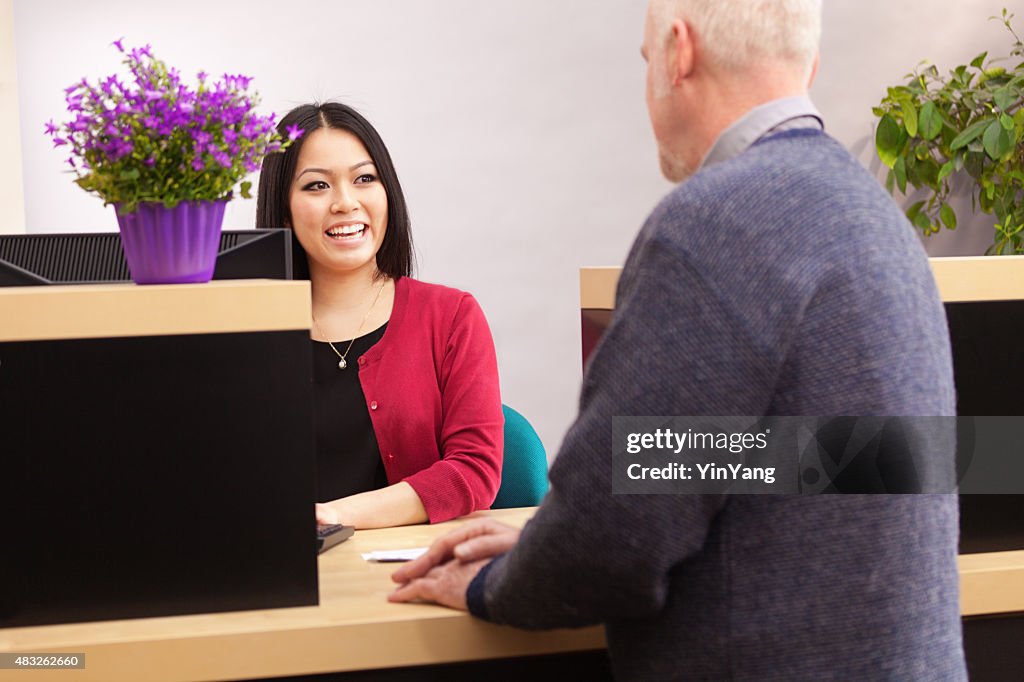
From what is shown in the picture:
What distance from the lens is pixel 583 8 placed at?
4086 millimetres

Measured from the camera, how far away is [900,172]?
13.4 ft

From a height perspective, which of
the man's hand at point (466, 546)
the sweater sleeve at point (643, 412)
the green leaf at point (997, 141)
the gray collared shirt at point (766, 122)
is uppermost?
the green leaf at point (997, 141)

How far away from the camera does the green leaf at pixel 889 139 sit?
4055mm

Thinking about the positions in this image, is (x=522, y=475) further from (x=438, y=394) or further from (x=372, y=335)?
(x=372, y=335)

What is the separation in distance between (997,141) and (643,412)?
3.16 m

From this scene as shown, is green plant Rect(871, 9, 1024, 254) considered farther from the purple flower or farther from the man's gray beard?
the purple flower

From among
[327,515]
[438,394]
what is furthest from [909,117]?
[327,515]

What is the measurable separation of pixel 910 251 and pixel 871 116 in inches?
134

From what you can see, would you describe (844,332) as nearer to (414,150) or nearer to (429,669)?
(429,669)

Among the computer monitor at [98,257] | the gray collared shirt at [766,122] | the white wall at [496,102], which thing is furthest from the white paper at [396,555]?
the white wall at [496,102]

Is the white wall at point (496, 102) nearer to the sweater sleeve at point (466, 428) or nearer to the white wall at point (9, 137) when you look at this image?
the white wall at point (9, 137)

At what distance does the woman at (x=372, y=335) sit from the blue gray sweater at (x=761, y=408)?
0.96 m

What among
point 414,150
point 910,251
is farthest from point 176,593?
point 414,150

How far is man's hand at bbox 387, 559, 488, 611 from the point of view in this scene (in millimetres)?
1386
